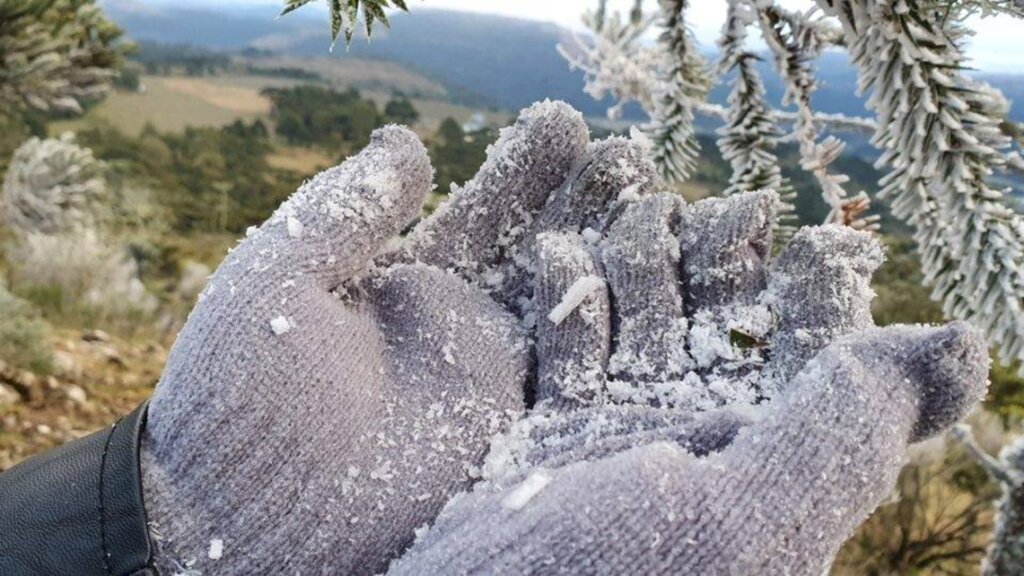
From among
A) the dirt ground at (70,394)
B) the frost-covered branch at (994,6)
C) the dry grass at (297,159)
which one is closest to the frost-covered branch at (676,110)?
the frost-covered branch at (994,6)

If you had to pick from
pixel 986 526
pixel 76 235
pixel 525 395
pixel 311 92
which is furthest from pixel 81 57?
pixel 311 92

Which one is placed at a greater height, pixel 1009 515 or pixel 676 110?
pixel 676 110

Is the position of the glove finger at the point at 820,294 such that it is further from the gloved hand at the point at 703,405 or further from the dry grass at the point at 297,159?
the dry grass at the point at 297,159

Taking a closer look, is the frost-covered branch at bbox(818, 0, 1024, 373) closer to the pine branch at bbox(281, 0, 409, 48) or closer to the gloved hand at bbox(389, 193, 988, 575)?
the gloved hand at bbox(389, 193, 988, 575)

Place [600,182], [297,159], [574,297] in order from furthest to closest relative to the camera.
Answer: [297,159], [600,182], [574,297]

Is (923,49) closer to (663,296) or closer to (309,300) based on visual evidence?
(663,296)

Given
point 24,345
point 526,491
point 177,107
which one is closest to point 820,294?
point 526,491

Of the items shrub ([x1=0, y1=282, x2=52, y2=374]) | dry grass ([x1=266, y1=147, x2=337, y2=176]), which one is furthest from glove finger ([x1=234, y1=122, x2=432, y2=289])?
dry grass ([x1=266, y1=147, x2=337, y2=176])

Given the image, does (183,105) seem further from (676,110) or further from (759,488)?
(759,488)
